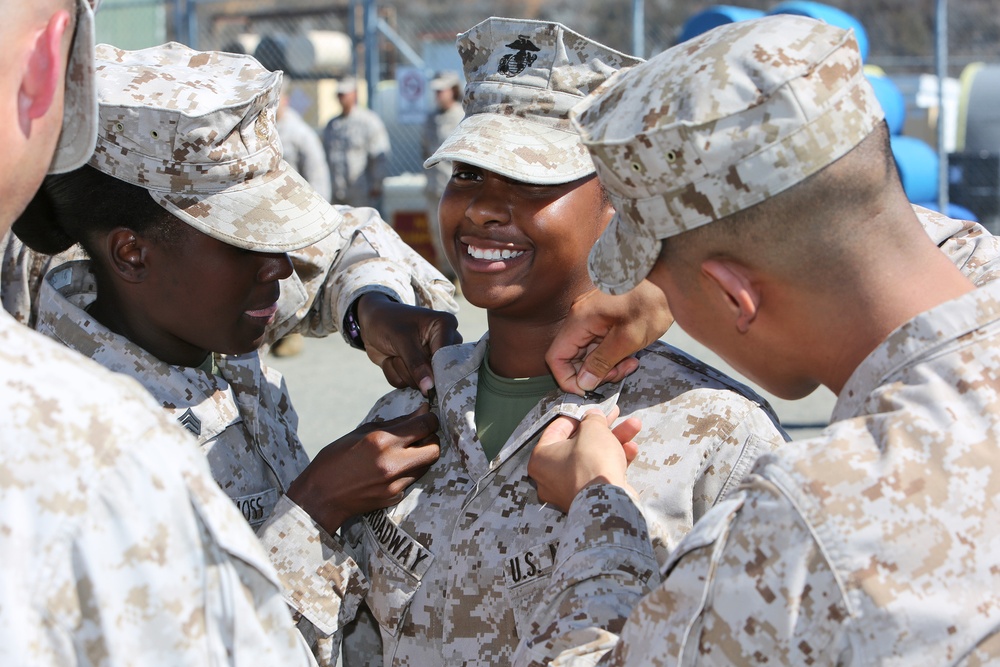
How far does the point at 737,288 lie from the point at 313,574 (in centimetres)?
116

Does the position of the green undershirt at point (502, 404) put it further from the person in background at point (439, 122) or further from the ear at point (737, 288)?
the person in background at point (439, 122)

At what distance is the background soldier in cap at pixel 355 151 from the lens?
13.2m

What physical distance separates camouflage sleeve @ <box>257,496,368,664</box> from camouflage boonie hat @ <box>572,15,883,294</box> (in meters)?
1.09

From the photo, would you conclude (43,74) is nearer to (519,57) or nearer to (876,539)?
(876,539)

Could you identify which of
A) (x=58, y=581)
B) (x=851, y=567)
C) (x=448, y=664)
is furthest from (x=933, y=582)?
(x=448, y=664)

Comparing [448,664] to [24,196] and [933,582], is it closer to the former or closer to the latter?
[933,582]

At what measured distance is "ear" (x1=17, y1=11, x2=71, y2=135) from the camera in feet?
3.96

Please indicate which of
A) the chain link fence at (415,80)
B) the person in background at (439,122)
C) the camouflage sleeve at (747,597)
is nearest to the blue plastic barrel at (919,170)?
the chain link fence at (415,80)

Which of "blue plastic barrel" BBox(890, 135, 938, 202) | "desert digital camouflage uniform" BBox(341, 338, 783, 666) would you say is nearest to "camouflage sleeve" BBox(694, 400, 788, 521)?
"desert digital camouflage uniform" BBox(341, 338, 783, 666)

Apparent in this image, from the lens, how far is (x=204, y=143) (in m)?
2.28

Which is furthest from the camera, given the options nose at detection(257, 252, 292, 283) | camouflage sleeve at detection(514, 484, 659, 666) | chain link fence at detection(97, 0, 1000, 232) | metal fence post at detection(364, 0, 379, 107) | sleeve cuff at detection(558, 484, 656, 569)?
metal fence post at detection(364, 0, 379, 107)

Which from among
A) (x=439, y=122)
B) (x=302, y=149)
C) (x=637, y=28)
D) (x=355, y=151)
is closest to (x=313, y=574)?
(x=637, y=28)

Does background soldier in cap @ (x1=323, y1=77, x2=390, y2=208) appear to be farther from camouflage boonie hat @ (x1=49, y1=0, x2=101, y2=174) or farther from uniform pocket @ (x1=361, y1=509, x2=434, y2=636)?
camouflage boonie hat @ (x1=49, y1=0, x2=101, y2=174)

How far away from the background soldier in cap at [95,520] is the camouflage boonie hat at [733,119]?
30.3 inches
